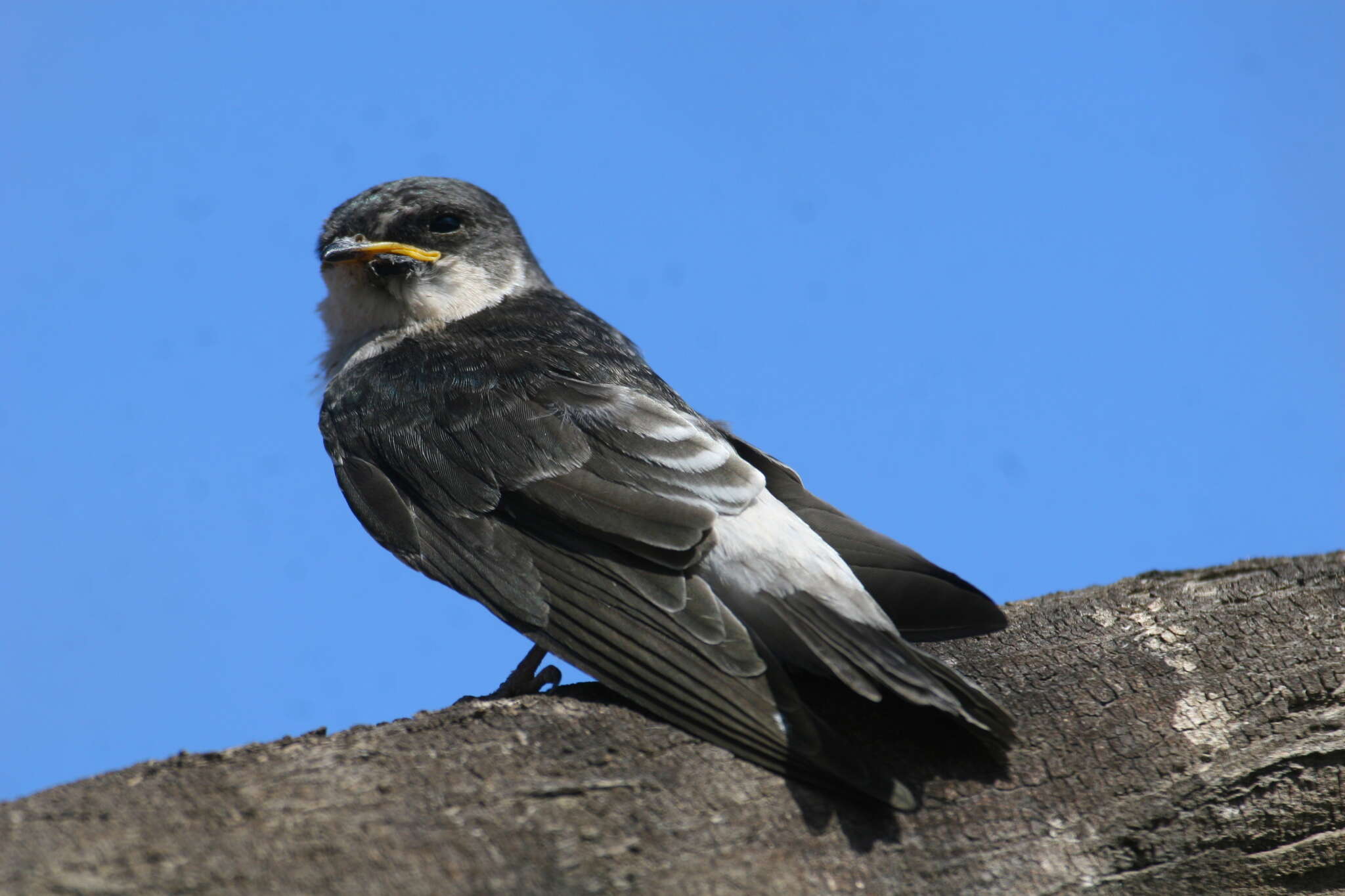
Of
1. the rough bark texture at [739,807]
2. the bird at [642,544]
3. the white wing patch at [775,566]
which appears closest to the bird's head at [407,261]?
the bird at [642,544]

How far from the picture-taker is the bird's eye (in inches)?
262

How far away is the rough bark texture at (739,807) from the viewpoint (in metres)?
3.18

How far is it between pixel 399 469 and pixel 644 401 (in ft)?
3.71

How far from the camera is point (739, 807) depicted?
3631 millimetres

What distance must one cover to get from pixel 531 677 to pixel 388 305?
2.29m

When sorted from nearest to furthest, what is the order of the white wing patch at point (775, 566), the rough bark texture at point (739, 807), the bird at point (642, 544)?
the rough bark texture at point (739, 807)
the bird at point (642, 544)
the white wing patch at point (775, 566)

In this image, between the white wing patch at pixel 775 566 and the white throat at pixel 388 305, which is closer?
the white wing patch at pixel 775 566

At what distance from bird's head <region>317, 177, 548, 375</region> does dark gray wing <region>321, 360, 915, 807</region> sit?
0.83 meters

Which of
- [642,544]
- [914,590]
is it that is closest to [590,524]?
[642,544]

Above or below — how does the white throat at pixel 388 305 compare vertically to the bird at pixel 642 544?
above

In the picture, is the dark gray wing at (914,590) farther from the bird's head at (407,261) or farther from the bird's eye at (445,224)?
the bird's eye at (445,224)

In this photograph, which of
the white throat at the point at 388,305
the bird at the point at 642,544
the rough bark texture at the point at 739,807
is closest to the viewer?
the rough bark texture at the point at 739,807

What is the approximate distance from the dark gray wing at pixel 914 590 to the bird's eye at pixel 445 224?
2962mm

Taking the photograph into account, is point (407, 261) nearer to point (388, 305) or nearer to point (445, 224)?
point (388, 305)
